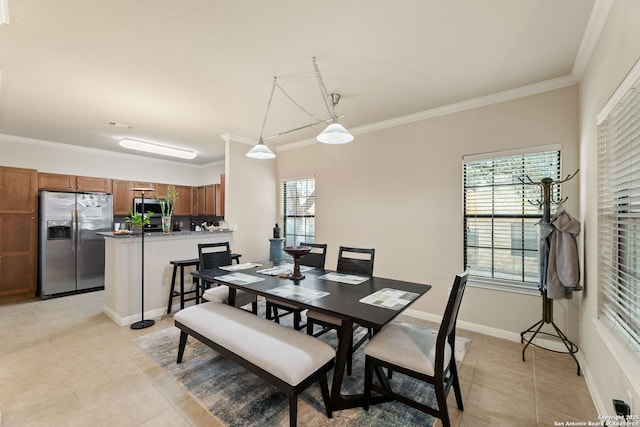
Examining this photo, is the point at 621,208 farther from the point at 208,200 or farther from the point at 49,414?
the point at 208,200

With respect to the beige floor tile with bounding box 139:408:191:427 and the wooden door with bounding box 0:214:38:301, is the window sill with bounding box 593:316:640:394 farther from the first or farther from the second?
the wooden door with bounding box 0:214:38:301

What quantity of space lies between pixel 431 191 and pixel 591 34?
1.88 metres

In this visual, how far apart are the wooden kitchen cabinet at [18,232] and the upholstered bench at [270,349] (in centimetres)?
398

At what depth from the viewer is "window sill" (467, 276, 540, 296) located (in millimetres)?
2854

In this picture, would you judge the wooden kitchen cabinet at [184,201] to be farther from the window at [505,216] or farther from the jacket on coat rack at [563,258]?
the jacket on coat rack at [563,258]

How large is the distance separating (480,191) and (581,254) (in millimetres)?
1076

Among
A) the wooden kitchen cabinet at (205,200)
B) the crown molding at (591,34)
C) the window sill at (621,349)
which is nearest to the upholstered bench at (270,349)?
the window sill at (621,349)

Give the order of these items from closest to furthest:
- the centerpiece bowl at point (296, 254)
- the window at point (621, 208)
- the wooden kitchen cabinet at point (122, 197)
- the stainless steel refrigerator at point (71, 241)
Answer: the window at point (621, 208) → the centerpiece bowl at point (296, 254) → the stainless steel refrigerator at point (71, 241) → the wooden kitchen cabinet at point (122, 197)

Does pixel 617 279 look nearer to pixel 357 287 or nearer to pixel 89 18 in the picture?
pixel 357 287

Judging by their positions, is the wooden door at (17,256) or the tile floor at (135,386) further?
the wooden door at (17,256)

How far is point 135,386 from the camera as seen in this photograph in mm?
2135

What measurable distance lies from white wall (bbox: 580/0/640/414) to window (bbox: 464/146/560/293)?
396 mm

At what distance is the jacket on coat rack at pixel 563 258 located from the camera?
2283mm

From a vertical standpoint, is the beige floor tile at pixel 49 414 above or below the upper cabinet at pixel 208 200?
below
